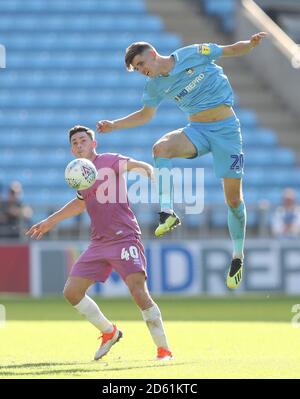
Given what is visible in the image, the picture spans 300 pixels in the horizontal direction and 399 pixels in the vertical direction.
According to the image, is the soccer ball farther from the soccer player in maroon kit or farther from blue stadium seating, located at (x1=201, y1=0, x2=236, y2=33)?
blue stadium seating, located at (x1=201, y1=0, x2=236, y2=33)

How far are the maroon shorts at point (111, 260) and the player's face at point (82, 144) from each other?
751mm

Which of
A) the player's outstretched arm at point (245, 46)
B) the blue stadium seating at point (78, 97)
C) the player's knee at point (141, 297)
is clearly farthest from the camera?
the blue stadium seating at point (78, 97)

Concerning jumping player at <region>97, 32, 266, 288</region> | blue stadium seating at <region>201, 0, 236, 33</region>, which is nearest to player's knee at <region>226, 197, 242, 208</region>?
jumping player at <region>97, 32, 266, 288</region>

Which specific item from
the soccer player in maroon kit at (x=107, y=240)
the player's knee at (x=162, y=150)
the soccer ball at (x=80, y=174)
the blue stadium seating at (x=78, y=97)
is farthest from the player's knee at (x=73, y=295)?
the blue stadium seating at (x=78, y=97)

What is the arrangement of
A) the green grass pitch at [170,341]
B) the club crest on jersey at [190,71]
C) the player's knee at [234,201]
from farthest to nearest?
the player's knee at [234,201] < the club crest on jersey at [190,71] < the green grass pitch at [170,341]

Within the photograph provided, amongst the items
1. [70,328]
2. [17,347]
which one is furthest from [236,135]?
[70,328]

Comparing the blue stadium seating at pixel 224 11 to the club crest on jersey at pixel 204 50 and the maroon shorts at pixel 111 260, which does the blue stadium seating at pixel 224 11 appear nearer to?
the club crest on jersey at pixel 204 50

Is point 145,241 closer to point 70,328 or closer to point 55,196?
point 55,196

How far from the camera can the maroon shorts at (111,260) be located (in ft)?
30.4

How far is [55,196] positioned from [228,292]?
4.49 meters

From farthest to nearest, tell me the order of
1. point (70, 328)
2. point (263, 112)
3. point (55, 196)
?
1. point (263, 112)
2. point (55, 196)
3. point (70, 328)

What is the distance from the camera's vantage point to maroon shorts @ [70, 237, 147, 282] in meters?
9.27

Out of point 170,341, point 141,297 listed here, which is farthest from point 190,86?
point 170,341

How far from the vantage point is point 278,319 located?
13883 millimetres
